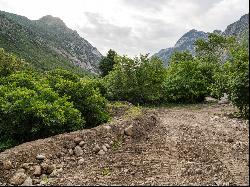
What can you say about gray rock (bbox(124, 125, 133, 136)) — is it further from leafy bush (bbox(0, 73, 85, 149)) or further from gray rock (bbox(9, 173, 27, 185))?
gray rock (bbox(9, 173, 27, 185))

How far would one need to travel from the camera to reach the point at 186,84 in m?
40.4

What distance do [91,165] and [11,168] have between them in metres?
2.73

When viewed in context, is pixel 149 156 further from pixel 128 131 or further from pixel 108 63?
pixel 108 63

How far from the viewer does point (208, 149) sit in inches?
642

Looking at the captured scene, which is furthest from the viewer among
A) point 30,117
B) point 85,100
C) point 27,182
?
point 85,100

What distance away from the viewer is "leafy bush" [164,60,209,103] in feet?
132

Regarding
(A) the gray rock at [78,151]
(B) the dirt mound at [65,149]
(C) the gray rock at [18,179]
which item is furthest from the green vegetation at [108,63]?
(C) the gray rock at [18,179]

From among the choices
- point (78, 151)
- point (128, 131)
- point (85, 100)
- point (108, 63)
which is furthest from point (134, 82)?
point (108, 63)

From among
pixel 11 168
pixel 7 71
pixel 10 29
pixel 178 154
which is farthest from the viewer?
pixel 10 29

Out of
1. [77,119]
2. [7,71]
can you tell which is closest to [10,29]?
[7,71]

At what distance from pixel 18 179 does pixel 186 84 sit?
Result: 95.5 ft

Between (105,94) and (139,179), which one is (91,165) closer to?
(139,179)

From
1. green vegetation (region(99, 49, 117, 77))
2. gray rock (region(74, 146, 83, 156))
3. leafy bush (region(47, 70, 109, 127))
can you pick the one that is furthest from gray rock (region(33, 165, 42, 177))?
green vegetation (region(99, 49, 117, 77))

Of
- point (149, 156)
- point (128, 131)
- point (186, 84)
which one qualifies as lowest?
point (149, 156)
